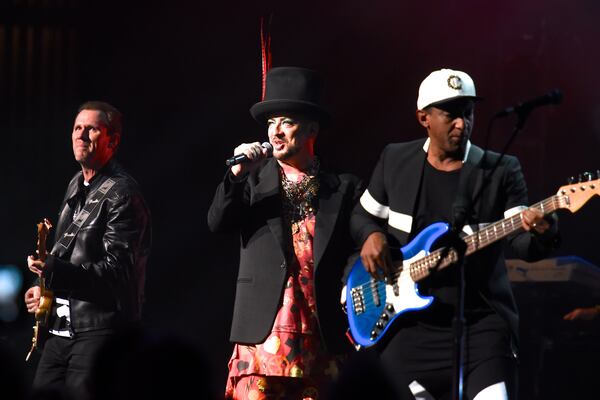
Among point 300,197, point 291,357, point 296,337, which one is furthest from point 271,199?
point 291,357

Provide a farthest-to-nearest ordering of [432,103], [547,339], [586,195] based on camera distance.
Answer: [547,339] < [432,103] < [586,195]

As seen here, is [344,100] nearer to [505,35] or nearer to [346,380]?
[505,35]

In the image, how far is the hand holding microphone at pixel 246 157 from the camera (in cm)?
567

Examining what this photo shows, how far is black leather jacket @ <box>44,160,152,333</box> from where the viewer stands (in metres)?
6.23

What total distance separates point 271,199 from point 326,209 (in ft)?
1.08

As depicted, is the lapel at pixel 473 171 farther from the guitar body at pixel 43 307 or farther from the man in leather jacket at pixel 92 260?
the guitar body at pixel 43 307

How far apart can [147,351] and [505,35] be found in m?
6.49

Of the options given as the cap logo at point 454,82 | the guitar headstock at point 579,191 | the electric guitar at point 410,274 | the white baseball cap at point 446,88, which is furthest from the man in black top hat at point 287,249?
the guitar headstock at point 579,191

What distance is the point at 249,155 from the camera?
568 cm

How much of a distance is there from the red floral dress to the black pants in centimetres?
100

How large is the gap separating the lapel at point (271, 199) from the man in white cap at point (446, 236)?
593mm

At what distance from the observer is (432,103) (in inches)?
205

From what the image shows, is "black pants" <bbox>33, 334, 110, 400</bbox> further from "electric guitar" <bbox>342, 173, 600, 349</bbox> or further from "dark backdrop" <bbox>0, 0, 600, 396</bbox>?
"dark backdrop" <bbox>0, 0, 600, 396</bbox>

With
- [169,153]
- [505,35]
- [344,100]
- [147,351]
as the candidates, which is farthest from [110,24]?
[147,351]
